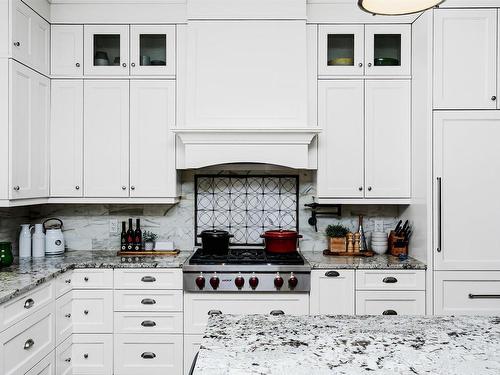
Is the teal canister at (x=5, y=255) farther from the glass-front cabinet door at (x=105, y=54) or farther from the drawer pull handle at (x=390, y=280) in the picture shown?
the drawer pull handle at (x=390, y=280)

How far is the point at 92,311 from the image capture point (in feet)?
10.6

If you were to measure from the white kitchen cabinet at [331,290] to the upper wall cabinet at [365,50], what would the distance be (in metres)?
1.48

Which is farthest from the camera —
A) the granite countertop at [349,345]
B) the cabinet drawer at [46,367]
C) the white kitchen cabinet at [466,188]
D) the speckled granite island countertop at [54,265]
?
the white kitchen cabinet at [466,188]

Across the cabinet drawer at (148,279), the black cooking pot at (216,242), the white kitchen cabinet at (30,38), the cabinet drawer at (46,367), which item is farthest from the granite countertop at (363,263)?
the white kitchen cabinet at (30,38)

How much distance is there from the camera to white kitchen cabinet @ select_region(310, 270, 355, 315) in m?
3.19

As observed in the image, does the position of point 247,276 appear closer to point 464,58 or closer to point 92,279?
point 92,279

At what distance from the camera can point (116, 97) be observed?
11.6 feet

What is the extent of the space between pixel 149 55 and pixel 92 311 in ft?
6.28

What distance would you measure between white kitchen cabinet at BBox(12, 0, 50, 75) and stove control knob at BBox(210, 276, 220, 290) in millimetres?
1901

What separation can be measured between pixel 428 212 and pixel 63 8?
3031 mm

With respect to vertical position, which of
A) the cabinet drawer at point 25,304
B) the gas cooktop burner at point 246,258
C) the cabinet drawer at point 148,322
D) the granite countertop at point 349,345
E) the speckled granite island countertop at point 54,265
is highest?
the granite countertop at point 349,345

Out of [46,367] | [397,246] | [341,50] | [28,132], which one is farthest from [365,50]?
[46,367]

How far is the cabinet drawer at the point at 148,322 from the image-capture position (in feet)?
10.5

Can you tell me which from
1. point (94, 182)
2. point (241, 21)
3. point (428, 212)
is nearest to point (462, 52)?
point (428, 212)
